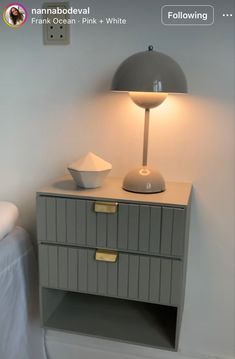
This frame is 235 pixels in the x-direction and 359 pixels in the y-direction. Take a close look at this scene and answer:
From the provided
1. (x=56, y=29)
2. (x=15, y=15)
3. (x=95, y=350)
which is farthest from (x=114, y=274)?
(x=15, y=15)

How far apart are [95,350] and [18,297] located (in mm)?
433

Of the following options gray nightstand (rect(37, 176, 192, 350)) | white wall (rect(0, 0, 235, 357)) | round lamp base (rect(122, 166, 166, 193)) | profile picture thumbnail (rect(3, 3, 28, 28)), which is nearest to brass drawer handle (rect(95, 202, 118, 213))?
gray nightstand (rect(37, 176, 192, 350))

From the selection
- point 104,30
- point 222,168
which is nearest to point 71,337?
point 222,168

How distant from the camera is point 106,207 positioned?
4.07 ft

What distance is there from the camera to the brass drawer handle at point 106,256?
1271 millimetres

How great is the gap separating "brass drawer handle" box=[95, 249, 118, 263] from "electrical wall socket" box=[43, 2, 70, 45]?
0.75 meters

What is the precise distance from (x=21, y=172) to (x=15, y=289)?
451 millimetres

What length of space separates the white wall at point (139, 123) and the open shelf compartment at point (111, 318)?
209mm

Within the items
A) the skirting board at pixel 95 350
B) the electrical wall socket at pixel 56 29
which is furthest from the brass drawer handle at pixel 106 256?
the electrical wall socket at pixel 56 29

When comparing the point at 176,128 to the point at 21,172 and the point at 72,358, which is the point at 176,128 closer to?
the point at 21,172

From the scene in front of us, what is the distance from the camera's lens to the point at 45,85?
60.8 inches

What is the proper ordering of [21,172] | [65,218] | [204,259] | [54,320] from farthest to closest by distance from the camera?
[21,172] < [204,259] < [54,320] < [65,218]

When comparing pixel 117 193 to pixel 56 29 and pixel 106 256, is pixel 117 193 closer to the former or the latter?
pixel 106 256

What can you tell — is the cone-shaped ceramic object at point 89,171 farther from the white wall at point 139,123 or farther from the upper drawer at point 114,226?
the white wall at point 139,123
